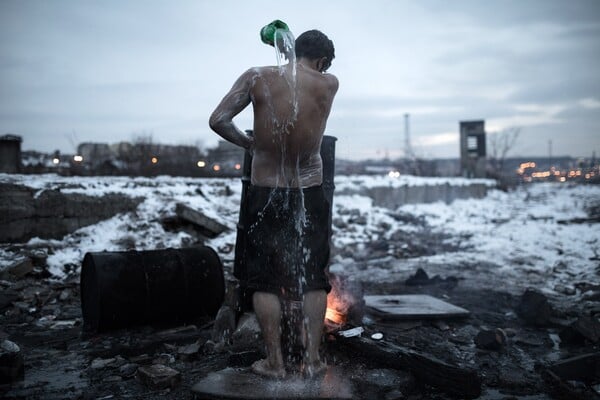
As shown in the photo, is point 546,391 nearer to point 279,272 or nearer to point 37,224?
point 279,272

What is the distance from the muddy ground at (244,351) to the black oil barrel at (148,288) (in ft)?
0.51

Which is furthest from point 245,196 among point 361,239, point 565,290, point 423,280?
point 361,239

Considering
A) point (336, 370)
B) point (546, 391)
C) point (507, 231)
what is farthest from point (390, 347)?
point (507, 231)

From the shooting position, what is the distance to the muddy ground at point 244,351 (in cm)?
287

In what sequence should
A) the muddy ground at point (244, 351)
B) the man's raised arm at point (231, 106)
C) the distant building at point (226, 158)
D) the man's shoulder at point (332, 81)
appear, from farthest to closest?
1. the distant building at point (226, 158)
2. the muddy ground at point (244, 351)
3. the man's shoulder at point (332, 81)
4. the man's raised arm at point (231, 106)

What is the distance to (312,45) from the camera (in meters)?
2.79

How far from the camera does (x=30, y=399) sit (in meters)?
2.75

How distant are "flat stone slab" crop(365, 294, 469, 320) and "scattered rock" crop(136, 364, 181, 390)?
1978mm

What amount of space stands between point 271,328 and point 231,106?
1.37 metres

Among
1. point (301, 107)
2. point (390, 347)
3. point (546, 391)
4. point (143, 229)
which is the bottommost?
point (546, 391)

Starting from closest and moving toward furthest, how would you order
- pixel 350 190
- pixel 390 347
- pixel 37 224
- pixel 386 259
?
pixel 390 347 → pixel 37 224 → pixel 386 259 → pixel 350 190

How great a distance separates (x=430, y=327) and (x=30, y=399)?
3125 millimetres

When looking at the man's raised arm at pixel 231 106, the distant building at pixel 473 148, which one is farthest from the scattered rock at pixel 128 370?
the distant building at pixel 473 148

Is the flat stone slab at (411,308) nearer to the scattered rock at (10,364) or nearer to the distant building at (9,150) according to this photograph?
the scattered rock at (10,364)
